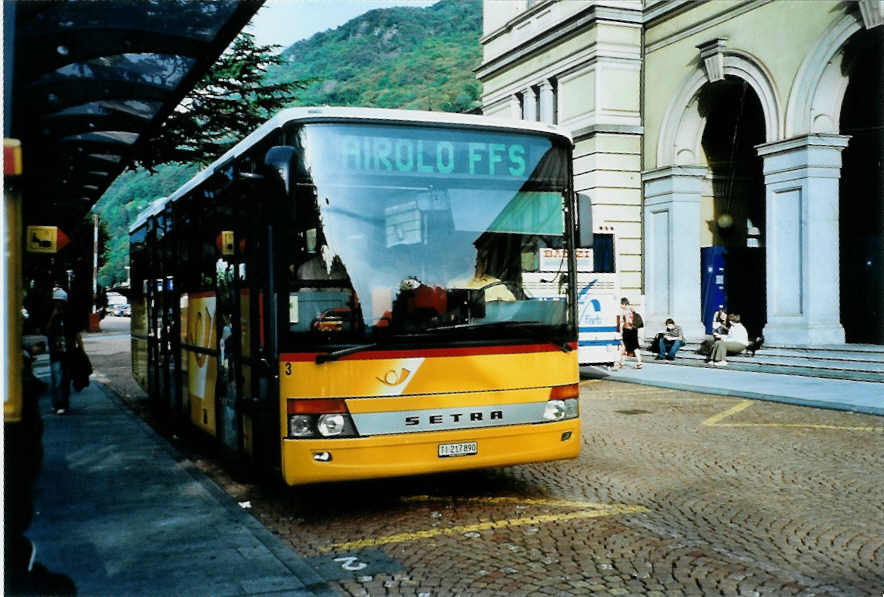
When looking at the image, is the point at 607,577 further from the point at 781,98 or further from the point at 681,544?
the point at 781,98

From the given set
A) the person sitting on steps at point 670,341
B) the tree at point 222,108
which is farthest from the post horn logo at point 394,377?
the person sitting on steps at point 670,341

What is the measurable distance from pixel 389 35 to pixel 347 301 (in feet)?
180

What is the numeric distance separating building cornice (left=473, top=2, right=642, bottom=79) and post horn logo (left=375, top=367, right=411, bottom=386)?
1835 centimetres

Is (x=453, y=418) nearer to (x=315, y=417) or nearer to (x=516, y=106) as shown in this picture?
(x=315, y=417)

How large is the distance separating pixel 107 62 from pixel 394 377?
462cm

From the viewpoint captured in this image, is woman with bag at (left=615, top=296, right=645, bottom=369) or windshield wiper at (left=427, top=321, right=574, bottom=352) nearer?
windshield wiper at (left=427, top=321, right=574, bottom=352)

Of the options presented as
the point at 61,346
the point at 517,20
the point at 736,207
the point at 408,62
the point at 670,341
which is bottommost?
the point at 670,341

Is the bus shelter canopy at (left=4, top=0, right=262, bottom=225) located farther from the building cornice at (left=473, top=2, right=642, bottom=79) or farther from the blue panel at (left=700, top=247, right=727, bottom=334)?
the blue panel at (left=700, top=247, right=727, bottom=334)

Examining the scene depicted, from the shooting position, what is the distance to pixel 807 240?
17.3 metres

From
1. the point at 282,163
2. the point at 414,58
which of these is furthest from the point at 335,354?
the point at 414,58

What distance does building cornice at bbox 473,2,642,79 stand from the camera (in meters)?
22.1

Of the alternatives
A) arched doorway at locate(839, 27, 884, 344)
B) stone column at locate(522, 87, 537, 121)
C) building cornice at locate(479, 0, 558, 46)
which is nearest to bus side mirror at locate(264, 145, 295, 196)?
arched doorway at locate(839, 27, 884, 344)

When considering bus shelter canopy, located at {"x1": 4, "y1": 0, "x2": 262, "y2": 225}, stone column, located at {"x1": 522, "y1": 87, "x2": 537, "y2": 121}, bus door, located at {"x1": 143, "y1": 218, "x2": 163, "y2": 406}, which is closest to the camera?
bus shelter canopy, located at {"x1": 4, "y1": 0, "x2": 262, "y2": 225}

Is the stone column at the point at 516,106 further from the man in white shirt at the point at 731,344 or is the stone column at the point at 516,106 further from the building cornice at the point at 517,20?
the man in white shirt at the point at 731,344
